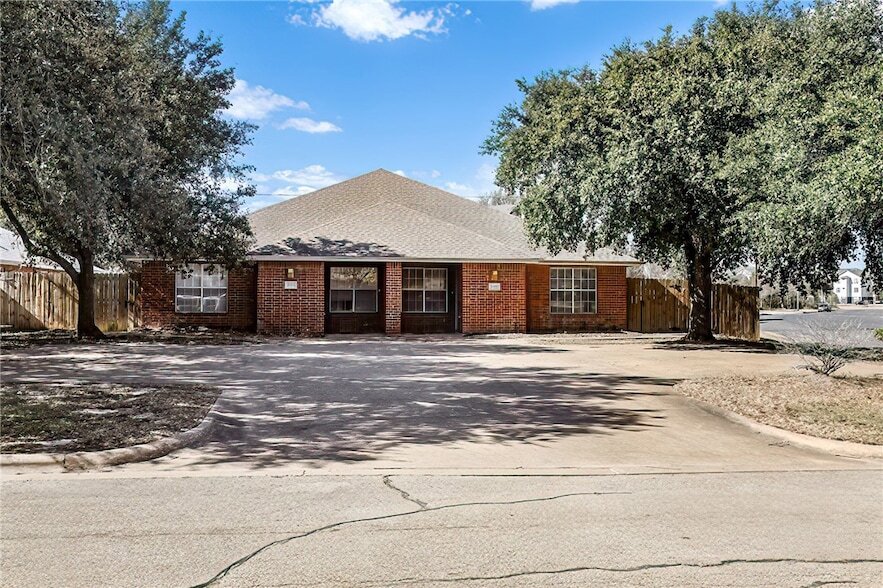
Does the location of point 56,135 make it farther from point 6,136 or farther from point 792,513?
point 792,513

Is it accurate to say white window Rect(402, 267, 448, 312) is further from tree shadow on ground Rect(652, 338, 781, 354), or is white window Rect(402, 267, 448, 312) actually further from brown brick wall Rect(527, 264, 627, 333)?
tree shadow on ground Rect(652, 338, 781, 354)

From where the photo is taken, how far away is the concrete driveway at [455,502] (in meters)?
4.50

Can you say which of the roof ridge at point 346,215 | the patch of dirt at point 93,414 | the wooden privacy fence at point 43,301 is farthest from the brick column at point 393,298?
the patch of dirt at point 93,414

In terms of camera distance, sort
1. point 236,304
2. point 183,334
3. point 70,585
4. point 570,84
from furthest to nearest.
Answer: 1. point 236,304
2. point 183,334
3. point 570,84
4. point 70,585

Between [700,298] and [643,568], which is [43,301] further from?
[643,568]

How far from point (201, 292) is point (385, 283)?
635 cm

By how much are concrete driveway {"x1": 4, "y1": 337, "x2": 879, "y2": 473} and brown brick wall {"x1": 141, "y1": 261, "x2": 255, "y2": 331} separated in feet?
19.1

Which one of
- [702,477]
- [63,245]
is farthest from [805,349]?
[63,245]

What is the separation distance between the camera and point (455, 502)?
6.08 metres

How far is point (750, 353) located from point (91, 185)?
16231 mm

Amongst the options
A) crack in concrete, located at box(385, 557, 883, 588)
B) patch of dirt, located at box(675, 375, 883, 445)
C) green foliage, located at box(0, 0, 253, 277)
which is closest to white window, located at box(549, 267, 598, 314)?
patch of dirt, located at box(675, 375, 883, 445)

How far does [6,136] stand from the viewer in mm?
10930

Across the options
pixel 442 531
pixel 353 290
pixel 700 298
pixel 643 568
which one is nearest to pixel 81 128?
pixel 442 531

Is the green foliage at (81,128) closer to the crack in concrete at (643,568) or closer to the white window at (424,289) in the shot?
A: the crack in concrete at (643,568)
